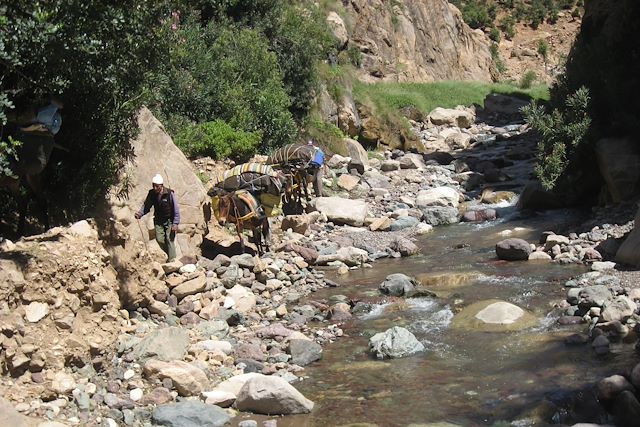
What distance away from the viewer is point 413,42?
47.8 m

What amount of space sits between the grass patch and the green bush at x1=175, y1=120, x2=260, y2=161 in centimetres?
1333

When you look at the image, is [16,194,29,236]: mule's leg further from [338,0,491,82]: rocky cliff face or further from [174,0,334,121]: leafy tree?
A: [338,0,491,82]: rocky cliff face

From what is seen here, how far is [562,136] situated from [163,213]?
10.3 m

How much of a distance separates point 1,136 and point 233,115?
11474 mm

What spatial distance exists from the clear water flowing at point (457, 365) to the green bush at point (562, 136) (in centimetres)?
503

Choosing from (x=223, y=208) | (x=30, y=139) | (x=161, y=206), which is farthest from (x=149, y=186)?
(x=30, y=139)

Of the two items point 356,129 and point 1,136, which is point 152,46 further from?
point 356,129

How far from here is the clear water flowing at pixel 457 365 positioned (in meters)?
7.64

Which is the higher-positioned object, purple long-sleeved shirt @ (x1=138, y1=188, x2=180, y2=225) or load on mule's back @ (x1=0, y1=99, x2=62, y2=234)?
load on mule's back @ (x1=0, y1=99, x2=62, y2=234)

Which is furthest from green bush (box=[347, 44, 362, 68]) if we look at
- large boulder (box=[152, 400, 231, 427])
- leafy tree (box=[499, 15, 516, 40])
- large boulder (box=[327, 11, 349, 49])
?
leafy tree (box=[499, 15, 516, 40])

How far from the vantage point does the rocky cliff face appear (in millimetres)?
41406

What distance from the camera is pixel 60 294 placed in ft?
27.2

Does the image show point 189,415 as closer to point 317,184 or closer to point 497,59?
point 317,184

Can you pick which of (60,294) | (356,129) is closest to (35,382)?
(60,294)
